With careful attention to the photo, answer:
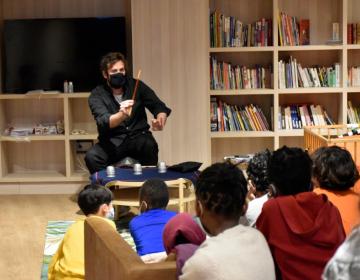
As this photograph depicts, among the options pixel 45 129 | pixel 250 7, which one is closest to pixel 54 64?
pixel 45 129

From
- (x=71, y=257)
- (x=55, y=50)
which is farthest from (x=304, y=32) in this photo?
(x=71, y=257)

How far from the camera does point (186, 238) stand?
2273 mm

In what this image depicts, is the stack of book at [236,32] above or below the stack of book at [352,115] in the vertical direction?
above

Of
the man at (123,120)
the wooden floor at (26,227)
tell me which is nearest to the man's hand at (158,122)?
the man at (123,120)

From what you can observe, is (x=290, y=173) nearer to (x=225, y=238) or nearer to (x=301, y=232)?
(x=301, y=232)

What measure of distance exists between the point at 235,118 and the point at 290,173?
4.24 meters

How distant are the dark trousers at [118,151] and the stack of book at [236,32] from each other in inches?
52.6

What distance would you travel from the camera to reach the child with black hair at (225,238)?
6.39ft

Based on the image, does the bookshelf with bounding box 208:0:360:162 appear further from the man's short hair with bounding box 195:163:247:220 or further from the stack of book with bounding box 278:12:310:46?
the man's short hair with bounding box 195:163:247:220

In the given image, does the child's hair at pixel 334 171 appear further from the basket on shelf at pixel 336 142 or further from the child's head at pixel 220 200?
the basket on shelf at pixel 336 142

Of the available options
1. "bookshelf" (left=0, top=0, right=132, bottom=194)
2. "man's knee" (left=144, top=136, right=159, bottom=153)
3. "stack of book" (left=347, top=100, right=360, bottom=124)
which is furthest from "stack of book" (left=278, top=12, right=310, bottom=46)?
"man's knee" (left=144, top=136, right=159, bottom=153)

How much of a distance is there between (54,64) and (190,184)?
2177 millimetres

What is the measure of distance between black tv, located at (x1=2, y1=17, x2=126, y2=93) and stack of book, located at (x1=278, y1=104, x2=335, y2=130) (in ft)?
5.49

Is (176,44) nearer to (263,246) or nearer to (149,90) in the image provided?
(149,90)
